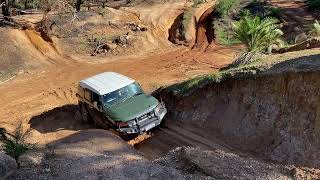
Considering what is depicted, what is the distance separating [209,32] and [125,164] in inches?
759

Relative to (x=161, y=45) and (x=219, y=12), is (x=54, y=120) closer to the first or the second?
(x=161, y=45)

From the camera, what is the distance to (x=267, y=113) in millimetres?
15203

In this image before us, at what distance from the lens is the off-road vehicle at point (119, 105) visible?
16.2m

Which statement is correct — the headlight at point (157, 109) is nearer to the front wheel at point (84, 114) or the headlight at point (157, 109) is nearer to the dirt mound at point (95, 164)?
the dirt mound at point (95, 164)

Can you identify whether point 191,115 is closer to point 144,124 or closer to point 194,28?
point 144,124

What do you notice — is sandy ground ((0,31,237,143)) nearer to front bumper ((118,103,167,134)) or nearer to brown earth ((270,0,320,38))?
brown earth ((270,0,320,38))

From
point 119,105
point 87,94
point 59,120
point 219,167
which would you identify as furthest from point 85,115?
point 219,167

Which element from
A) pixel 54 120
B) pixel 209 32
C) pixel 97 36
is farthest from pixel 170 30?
pixel 54 120

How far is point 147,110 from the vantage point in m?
16.3

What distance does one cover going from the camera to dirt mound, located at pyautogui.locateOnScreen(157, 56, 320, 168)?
14109 millimetres

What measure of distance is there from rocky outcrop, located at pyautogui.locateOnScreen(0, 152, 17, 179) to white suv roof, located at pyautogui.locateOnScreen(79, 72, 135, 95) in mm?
5137

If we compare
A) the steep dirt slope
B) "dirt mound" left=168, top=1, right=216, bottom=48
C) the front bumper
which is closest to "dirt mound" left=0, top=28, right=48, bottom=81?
"dirt mound" left=168, top=1, right=216, bottom=48

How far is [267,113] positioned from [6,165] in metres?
7.68

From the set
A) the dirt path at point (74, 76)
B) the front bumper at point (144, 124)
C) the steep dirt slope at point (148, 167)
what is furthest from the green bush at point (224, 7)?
the steep dirt slope at point (148, 167)
